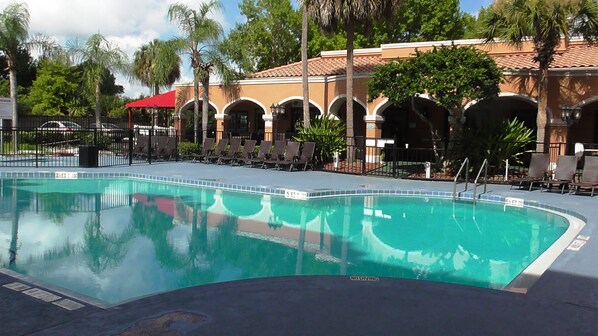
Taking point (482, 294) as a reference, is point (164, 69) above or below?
above

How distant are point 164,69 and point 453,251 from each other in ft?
59.0

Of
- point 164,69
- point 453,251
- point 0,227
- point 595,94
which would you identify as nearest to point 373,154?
point 595,94

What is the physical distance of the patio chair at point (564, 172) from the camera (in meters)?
13.7

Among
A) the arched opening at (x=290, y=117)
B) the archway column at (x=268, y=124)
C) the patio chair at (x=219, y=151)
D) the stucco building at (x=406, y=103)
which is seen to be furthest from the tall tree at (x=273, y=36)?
the patio chair at (x=219, y=151)

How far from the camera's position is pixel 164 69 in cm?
2331

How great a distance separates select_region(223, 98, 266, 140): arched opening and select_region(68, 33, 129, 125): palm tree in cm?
638

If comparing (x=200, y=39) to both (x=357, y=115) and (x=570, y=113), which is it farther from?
(x=570, y=113)

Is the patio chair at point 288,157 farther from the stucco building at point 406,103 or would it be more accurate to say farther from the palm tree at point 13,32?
the palm tree at point 13,32

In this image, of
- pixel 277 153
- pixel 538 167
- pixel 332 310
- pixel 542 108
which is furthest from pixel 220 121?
pixel 332 310

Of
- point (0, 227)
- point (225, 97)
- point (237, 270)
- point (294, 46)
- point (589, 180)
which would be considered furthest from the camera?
point (294, 46)

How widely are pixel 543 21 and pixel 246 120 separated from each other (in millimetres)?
17838

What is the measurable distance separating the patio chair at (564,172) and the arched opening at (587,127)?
285 inches

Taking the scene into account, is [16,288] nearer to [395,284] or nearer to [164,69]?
[395,284]

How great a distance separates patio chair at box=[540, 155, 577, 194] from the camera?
44.9ft
